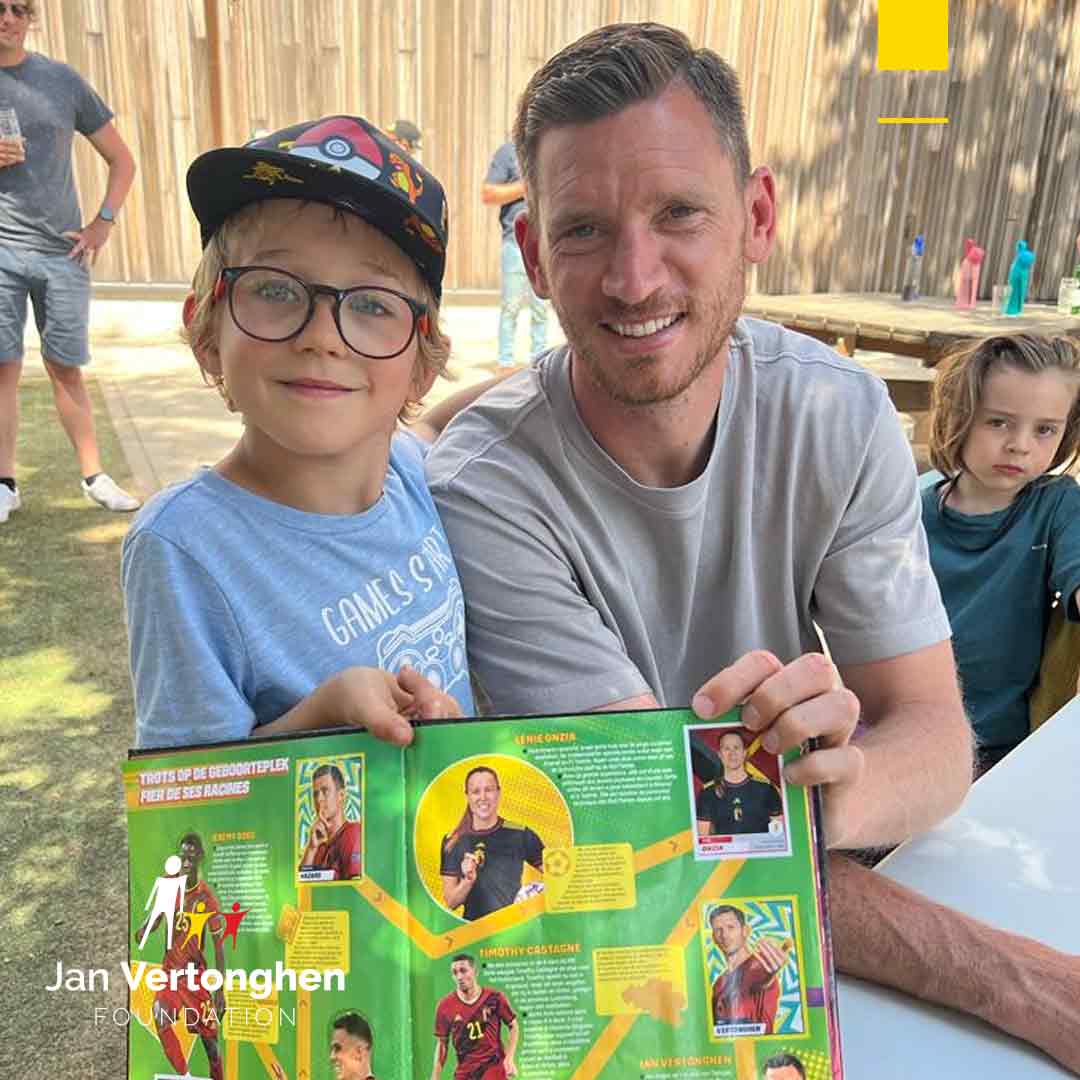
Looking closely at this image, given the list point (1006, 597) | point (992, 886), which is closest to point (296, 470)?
point (992, 886)

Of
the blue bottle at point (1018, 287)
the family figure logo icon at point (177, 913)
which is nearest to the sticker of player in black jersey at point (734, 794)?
the family figure logo icon at point (177, 913)

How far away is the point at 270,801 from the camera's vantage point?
0.96 metres

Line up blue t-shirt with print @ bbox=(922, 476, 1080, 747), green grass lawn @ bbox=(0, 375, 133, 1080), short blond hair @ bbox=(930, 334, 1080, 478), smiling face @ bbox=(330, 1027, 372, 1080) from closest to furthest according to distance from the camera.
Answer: smiling face @ bbox=(330, 1027, 372, 1080)
green grass lawn @ bbox=(0, 375, 133, 1080)
blue t-shirt with print @ bbox=(922, 476, 1080, 747)
short blond hair @ bbox=(930, 334, 1080, 478)

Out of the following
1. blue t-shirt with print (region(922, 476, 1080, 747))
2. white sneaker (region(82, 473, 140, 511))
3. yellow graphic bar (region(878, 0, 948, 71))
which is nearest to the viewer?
blue t-shirt with print (region(922, 476, 1080, 747))

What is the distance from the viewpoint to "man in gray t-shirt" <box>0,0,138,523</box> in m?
4.76

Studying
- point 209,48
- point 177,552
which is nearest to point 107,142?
point 209,48

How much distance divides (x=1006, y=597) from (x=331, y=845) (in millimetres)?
1940

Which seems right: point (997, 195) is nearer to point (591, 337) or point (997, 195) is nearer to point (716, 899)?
point (591, 337)

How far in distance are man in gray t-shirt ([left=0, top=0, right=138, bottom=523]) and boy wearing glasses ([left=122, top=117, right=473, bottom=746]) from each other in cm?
386

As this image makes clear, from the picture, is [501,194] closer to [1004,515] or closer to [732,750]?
[1004,515]

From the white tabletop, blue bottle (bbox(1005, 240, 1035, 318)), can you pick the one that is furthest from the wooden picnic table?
the white tabletop

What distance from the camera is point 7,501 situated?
486cm

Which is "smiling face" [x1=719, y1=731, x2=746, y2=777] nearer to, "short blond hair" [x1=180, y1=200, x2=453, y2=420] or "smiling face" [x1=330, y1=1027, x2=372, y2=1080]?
"smiling face" [x1=330, y1=1027, x2=372, y2=1080]

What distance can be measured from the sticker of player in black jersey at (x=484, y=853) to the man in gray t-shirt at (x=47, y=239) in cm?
Answer: 447
